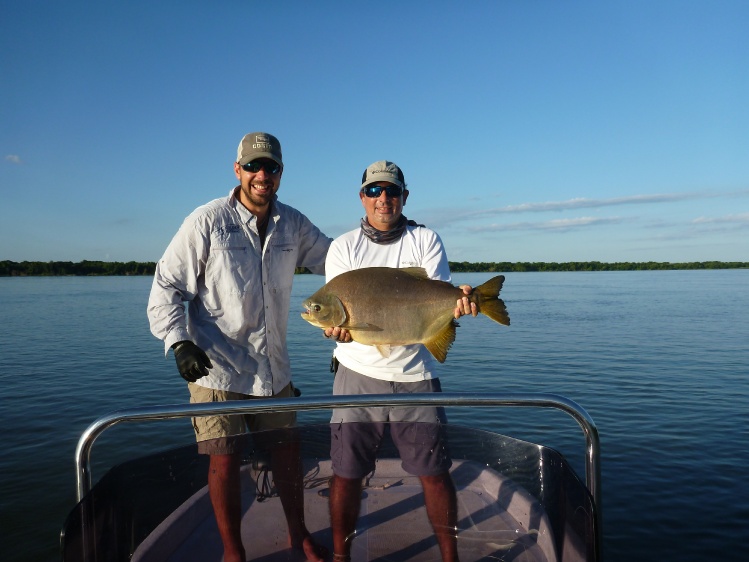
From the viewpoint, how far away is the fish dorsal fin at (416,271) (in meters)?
3.54

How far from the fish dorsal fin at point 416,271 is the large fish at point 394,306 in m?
0.01

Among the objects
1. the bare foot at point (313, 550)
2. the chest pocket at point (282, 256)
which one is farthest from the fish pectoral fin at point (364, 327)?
the bare foot at point (313, 550)

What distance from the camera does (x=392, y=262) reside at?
3.91m

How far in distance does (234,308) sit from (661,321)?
2572cm

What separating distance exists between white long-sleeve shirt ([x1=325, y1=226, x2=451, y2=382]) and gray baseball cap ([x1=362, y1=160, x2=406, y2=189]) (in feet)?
1.09

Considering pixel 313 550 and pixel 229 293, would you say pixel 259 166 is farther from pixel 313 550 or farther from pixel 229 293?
pixel 313 550

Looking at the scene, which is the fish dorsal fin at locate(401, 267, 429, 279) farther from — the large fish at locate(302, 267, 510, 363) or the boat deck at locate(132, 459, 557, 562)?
the boat deck at locate(132, 459, 557, 562)

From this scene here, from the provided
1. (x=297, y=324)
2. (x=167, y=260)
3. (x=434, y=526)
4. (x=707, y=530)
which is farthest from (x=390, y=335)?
(x=297, y=324)

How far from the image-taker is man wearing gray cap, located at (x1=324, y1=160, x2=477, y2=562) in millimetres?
3006

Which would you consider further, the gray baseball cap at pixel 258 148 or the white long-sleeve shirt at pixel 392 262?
the gray baseball cap at pixel 258 148

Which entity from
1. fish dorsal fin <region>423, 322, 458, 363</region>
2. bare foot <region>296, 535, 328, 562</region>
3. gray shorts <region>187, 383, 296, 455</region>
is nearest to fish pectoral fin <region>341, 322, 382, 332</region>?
fish dorsal fin <region>423, 322, 458, 363</region>

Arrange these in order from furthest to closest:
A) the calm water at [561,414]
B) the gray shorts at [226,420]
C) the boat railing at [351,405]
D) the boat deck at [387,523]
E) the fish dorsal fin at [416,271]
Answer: the calm water at [561,414]
the gray shorts at [226,420]
the fish dorsal fin at [416,271]
the boat deck at [387,523]
the boat railing at [351,405]

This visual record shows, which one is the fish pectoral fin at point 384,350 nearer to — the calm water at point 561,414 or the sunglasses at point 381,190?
the sunglasses at point 381,190

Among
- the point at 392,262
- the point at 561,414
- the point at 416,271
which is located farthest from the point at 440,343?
the point at 561,414
